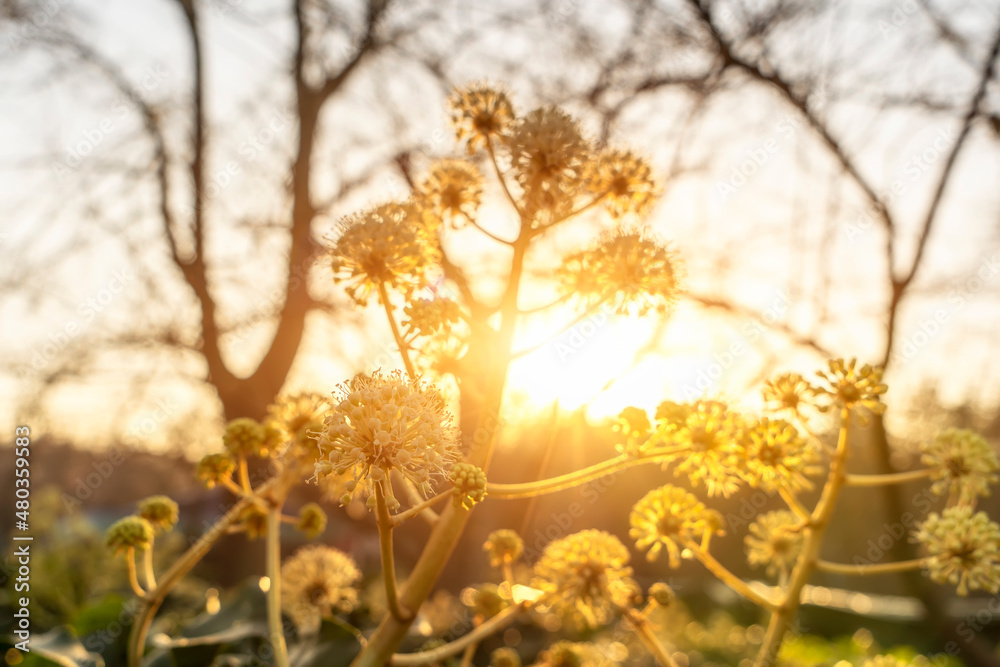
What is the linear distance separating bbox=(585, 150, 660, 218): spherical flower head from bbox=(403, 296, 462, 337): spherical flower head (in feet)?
1.38

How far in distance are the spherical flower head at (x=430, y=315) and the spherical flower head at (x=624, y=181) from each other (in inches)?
16.5

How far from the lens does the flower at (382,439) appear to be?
2.52ft

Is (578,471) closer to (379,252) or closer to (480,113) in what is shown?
(379,252)

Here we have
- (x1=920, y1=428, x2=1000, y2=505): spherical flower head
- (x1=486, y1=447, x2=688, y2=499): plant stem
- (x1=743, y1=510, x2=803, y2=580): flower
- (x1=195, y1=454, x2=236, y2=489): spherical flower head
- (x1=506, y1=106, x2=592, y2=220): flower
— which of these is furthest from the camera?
(x1=743, y1=510, x2=803, y2=580): flower

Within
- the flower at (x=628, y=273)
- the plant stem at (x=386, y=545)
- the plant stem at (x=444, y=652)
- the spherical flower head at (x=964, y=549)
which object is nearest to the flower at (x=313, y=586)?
the plant stem at (x=444, y=652)

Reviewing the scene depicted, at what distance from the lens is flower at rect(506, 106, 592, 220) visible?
44.3 inches

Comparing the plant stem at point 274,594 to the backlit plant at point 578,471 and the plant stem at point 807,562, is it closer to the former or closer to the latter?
the backlit plant at point 578,471

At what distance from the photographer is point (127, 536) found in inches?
52.0

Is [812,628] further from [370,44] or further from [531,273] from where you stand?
[370,44]

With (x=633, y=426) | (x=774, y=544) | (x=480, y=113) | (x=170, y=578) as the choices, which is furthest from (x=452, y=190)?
(x=774, y=544)

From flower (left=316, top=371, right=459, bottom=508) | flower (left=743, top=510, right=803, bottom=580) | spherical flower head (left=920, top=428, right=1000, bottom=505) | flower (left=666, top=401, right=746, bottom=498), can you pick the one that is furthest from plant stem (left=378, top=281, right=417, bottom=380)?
spherical flower head (left=920, top=428, right=1000, bottom=505)

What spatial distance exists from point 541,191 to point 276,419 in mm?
827

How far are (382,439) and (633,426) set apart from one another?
0.48 metres

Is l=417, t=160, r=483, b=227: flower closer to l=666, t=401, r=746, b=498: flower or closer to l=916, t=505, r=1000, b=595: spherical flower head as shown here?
l=666, t=401, r=746, b=498: flower
